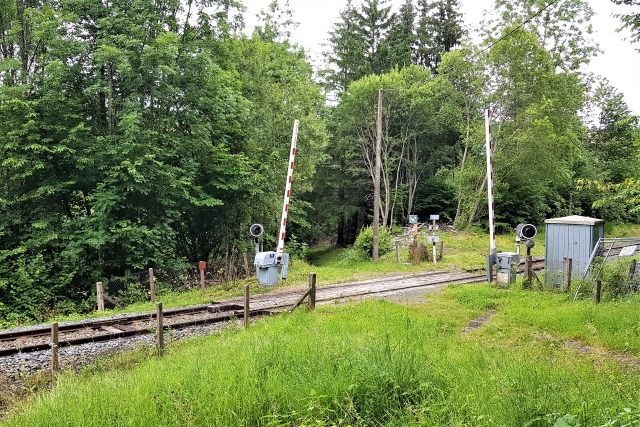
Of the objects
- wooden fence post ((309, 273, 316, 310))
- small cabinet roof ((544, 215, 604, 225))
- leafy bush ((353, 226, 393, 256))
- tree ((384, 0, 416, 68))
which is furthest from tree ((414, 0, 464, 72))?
wooden fence post ((309, 273, 316, 310))

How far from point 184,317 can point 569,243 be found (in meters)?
11.8

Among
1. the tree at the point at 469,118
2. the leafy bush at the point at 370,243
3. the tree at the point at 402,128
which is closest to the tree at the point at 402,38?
the tree at the point at 402,128

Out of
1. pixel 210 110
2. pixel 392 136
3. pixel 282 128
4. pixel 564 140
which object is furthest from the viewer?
pixel 392 136

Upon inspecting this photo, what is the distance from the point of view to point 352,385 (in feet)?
13.8

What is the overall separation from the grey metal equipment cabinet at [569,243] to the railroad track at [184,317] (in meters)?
2.62

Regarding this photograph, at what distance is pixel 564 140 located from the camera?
2883 cm

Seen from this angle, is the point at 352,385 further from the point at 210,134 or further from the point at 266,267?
the point at 210,134

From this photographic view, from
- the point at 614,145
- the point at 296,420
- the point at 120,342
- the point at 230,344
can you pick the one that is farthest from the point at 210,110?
the point at 614,145

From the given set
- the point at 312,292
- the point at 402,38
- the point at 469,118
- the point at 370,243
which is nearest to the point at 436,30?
the point at 402,38

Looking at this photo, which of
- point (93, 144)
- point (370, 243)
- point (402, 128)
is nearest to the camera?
point (93, 144)

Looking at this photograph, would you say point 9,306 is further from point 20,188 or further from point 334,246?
point 334,246

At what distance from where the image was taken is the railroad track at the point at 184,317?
328 inches

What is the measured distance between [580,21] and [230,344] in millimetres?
37416

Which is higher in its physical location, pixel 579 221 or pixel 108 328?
pixel 579 221
